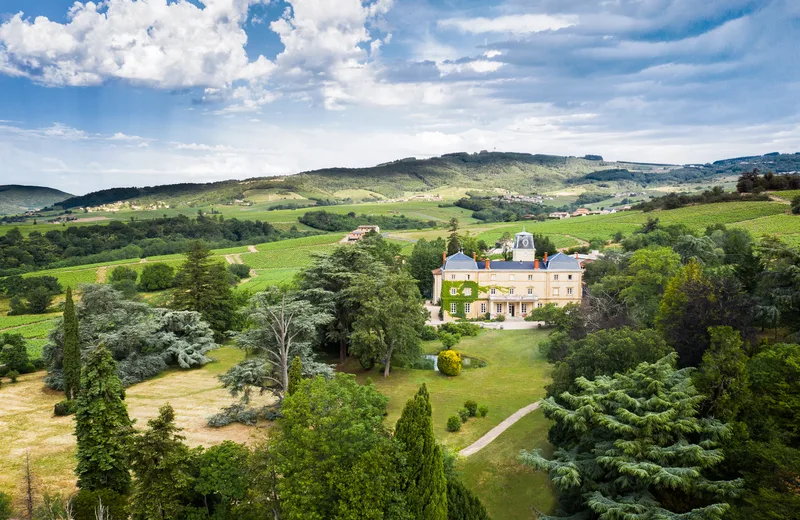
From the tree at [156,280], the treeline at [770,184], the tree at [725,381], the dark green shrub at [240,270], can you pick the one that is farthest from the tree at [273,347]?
the treeline at [770,184]

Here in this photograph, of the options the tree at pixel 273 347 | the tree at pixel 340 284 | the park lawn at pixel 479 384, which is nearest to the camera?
the tree at pixel 273 347

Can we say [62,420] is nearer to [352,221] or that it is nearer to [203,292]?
[203,292]

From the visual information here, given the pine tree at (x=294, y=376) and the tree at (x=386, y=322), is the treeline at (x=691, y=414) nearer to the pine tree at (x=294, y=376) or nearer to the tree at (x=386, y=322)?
the pine tree at (x=294, y=376)

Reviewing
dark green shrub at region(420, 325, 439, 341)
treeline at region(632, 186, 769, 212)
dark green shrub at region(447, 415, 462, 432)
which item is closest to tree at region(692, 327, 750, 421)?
dark green shrub at region(447, 415, 462, 432)

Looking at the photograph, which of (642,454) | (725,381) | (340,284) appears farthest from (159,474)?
(340,284)

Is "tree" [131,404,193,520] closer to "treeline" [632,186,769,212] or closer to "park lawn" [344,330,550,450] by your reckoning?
"park lawn" [344,330,550,450]
